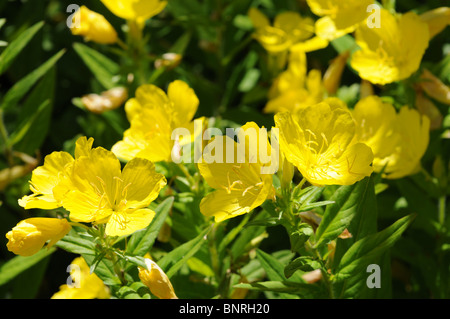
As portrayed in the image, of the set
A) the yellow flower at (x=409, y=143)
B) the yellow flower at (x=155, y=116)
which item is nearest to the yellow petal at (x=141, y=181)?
the yellow flower at (x=155, y=116)

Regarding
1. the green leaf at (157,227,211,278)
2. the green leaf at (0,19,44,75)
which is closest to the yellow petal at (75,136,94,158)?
the green leaf at (157,227,211,278)

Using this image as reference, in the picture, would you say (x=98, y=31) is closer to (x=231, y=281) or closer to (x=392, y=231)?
(x=231, y=281)

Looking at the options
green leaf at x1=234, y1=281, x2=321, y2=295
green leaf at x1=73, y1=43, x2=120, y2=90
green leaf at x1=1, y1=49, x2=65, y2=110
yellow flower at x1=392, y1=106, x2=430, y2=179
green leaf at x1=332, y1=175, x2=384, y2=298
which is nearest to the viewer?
green leaf at x1=234, y1=281, x2=321, y2=295

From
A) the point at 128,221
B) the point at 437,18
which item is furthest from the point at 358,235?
the point at 437,18

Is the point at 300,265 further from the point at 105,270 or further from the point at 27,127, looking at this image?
the point at 27,127

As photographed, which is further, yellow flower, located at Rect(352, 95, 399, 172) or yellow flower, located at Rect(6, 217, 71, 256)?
yellow flower, located at Rect(352, 95, 399, 172)

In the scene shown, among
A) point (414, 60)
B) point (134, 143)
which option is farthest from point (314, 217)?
point (414, 60)

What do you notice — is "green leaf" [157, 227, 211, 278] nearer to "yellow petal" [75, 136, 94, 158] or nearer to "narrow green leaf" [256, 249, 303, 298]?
"narrow green leaf" [256, 249, 303, 298]
